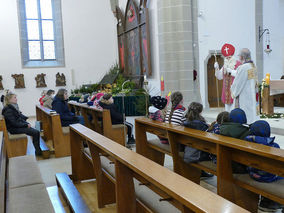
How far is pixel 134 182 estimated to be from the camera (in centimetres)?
282

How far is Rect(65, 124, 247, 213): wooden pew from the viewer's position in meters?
1.47

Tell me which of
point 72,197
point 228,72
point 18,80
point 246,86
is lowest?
point 72,197

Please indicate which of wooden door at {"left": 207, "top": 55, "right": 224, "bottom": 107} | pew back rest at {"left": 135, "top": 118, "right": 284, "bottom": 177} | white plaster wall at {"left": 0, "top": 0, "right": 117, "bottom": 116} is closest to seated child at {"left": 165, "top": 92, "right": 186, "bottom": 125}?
pew back rest at {"left": 135, "top": 118, "right": 284, "bottom": 177}

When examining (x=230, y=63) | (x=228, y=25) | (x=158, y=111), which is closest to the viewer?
(x=158, y=111)

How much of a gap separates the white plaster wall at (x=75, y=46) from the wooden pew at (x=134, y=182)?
11.3 meters

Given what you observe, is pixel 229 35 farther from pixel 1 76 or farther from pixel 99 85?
pixel 1 76

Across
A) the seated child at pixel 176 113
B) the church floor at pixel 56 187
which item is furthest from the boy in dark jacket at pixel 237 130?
the seated child at pixel 176 113

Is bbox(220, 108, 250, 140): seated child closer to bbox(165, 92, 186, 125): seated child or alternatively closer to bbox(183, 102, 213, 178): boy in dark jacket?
bbox(183, 102, 213, 178): boy in dark jacket

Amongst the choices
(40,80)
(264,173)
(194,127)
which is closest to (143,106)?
(40,80)

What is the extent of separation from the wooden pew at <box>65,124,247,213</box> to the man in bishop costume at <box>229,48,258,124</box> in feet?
12.3

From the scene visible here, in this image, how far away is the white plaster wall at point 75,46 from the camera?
14.1 m

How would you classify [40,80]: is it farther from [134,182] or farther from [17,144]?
[134,182]

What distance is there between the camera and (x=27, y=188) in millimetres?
2539

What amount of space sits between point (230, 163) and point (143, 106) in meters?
8.15
